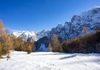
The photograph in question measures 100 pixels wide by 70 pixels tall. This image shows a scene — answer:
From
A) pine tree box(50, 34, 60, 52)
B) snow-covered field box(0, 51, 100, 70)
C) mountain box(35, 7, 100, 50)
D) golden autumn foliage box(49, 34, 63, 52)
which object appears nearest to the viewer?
snow-covered field box(0, 51, 100, 70)

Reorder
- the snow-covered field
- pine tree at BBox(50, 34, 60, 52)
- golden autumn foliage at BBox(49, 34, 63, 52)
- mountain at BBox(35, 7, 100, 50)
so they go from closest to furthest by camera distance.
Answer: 1. the snow-covered field
2. golden autumn foliage at BBox(49, 34, 63, 52)
3. pine tree at BBox(50, 34, 60, 52)
4. mountain at BBox(35, 7, 100, 50)

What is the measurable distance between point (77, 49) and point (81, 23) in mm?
74949

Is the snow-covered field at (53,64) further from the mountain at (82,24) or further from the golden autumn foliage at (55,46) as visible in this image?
the mountain at (82,24)

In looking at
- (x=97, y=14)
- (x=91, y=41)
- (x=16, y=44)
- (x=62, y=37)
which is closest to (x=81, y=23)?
(x=97, y=14)

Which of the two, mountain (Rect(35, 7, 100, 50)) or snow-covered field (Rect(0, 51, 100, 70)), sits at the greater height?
mountain (Rect(35, 7, 100, 50))

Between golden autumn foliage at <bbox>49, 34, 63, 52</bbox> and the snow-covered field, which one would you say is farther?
golden autumn foliage at <bbox>49, 34, 63, 52</bbox>

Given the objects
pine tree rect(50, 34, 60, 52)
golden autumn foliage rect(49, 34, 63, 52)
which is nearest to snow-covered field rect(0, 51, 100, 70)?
golden autumn foliage rect(49, 34, 63, 52)

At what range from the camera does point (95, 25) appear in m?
64.6

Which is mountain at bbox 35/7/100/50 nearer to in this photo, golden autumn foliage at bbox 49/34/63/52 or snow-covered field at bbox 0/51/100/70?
golden autumn foliage at bbox 49/34/63/52

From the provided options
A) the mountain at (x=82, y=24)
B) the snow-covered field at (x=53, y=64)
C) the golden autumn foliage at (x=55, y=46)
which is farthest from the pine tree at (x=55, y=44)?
the mountain at (x=82, y=24)

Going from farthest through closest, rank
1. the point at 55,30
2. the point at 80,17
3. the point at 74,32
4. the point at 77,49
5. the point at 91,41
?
the point at 55,30 < the point at 80,17 < the point at 74,32 < the point at 77,49 < the point at 91,41

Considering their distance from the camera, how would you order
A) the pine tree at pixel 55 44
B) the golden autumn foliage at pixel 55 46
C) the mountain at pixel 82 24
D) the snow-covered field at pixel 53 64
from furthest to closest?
the mountain at pixel 82 24, the pine tree at pixel 55 44, the golden autumn foliage at pixel 55 46, the snow-covered field at pixel 53 64

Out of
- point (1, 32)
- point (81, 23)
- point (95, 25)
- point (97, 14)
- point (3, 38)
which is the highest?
point (97, 14)

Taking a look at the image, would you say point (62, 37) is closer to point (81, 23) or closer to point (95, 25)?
point (81, 23)
